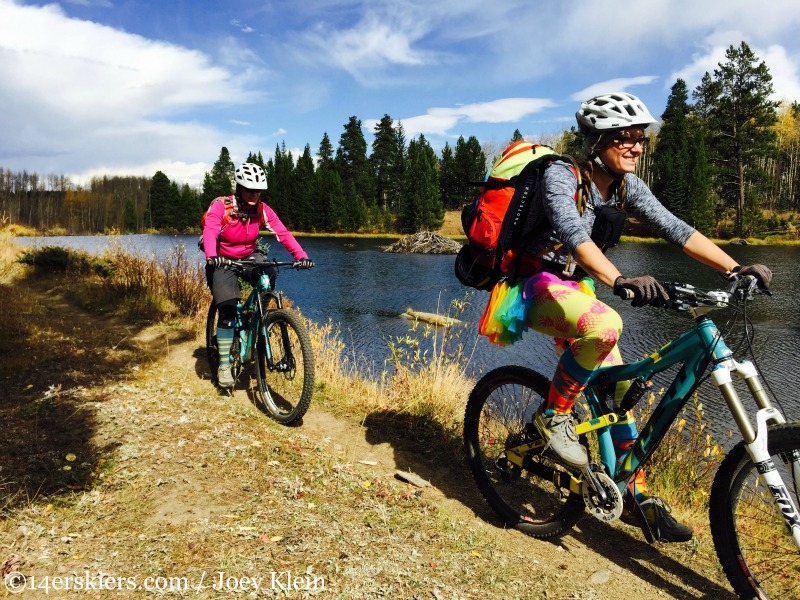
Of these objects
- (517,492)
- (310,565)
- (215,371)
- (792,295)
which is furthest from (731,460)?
(792,295)

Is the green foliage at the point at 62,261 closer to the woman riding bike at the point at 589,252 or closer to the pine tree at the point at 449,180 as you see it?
the woman riding bike at the point at 589,252

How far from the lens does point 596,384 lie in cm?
288

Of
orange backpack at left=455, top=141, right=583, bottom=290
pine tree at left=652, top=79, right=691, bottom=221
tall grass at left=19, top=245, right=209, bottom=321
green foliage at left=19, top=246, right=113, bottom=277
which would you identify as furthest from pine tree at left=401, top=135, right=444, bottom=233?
orange backpack at left=455, top=141, right=583, bottom=290

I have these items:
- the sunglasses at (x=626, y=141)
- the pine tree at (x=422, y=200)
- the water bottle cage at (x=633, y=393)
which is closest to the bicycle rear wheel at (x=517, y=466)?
the water bottle cage at (x=633, y=393)

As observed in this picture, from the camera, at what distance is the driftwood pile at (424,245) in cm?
4269

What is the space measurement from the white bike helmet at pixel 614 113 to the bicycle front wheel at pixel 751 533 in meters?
1.58

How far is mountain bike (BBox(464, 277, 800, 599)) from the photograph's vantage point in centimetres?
217

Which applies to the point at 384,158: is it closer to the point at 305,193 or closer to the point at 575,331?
the point at 305,193

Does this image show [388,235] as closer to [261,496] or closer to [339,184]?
[339,184]

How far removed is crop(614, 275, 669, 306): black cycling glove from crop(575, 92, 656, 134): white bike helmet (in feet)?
2.92

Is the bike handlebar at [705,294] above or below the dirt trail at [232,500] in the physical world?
above

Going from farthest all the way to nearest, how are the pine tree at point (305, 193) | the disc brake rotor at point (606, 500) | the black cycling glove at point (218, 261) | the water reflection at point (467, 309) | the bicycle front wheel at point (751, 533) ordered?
the pine tree at point (305, 193) → the water reflection at point (467, 309) → the black cycling glove at point (218, 261) → the disc brake rotor at point (606, 500) → the bicycle front wheel at point (751, 533)

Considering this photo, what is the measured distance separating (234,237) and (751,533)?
4807 mm

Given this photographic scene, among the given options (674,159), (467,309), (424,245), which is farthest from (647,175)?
(467,309)
